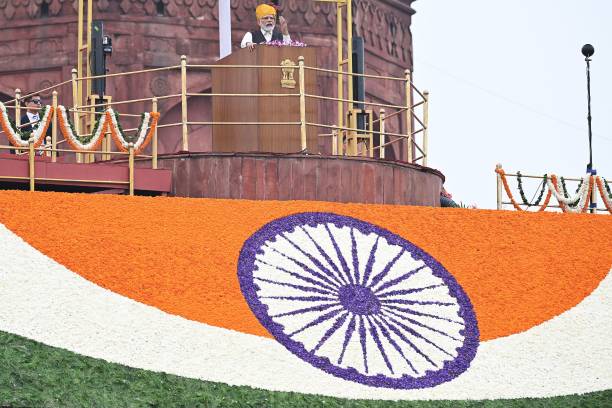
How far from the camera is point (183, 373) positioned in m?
16.3

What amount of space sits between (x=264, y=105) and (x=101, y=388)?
8.47m

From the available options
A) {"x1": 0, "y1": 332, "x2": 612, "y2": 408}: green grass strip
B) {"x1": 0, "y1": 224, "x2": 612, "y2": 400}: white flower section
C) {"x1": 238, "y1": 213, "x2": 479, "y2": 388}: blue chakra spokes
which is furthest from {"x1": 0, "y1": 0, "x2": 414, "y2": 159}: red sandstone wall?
{"x1": 0, "y1": 332, "x2": 612, "y2": 408}: green grass strip

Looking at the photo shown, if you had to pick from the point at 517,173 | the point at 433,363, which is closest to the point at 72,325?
the point at 433,363

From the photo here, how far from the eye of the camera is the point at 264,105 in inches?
906

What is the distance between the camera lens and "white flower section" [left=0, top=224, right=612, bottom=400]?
16.5 meters

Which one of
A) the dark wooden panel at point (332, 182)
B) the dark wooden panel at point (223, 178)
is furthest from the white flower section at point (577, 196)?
the dark wooden panel at point (223, 178)

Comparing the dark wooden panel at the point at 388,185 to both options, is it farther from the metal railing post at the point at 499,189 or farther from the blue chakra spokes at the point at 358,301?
the metal railing post at the point at 499,189

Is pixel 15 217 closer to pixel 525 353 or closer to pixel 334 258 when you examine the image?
pixel 334 258

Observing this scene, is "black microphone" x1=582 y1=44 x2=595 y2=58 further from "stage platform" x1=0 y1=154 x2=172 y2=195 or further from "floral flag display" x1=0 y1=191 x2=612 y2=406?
"stage platform" x1=0 y1=154 x2=172 y2=195

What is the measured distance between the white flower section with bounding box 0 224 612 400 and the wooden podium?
5613 mm

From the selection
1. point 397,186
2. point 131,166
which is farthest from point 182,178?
Answer: point 397,186

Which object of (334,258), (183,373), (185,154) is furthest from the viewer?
(185,154)

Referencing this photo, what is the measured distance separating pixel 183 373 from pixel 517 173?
982 cm

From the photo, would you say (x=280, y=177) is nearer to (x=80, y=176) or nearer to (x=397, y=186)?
(x=397, y=186)
